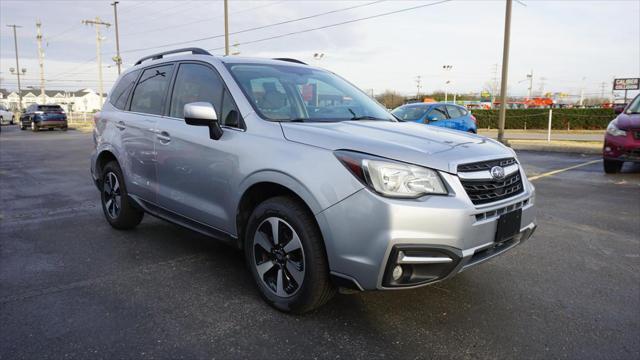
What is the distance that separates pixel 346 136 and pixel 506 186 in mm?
1109

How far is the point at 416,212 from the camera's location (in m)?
2.54

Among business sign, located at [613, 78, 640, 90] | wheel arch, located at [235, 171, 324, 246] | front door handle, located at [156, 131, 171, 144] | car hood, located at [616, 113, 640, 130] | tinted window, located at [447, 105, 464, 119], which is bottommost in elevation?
wheel arch, located at [235, 171, 324, 246]

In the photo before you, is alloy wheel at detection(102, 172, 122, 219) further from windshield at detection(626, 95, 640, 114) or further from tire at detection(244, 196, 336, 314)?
windshield at detection(626, 95, 640, 114)

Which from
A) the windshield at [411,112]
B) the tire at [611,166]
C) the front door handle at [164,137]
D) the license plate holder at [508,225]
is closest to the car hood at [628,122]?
the tire at [611,166]

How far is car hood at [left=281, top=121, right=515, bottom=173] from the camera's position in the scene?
270cm

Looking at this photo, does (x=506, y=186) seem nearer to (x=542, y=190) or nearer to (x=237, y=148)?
(x=237, y=148)

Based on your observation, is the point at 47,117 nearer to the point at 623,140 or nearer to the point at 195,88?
the point at 195,88

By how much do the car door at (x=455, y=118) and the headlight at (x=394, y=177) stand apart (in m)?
11.0

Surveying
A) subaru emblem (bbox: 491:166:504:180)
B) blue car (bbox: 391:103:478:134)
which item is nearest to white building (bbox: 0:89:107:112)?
blue car (bbox: 391:103:478:134)

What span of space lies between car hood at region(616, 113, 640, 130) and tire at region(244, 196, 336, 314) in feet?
28.3

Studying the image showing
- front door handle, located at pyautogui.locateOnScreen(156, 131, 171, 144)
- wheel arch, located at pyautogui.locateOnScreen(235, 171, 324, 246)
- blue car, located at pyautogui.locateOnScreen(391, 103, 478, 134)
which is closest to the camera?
wheel arch, located at pyautogui.locateOnScreen(235, 171, 324, 246)

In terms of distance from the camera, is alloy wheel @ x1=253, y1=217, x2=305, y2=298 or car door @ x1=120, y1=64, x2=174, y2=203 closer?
alloy wheel @ x1=253, y1=217, x2=305, y2=298

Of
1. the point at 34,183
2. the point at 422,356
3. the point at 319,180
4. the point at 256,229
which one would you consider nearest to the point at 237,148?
the point at 256,229

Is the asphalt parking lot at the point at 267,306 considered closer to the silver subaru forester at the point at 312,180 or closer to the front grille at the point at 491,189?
the silver subaru forester at the point at 312,180
